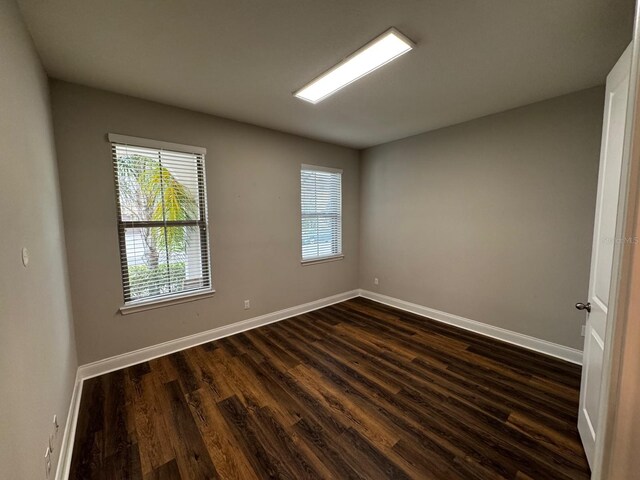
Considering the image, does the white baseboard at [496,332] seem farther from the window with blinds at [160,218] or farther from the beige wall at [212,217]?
the window with blinds at [160,218]

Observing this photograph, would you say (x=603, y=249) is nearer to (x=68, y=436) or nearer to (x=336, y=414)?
(x=336, y=414)

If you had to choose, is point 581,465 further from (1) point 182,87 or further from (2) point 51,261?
(1) point 182,87

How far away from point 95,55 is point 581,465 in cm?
404

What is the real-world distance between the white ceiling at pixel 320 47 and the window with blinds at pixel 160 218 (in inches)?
21.7

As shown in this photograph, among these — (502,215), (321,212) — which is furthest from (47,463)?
(502,215)

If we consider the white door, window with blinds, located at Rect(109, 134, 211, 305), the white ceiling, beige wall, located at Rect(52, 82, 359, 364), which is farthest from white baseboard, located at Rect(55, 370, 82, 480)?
the white door

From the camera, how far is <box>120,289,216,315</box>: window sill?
2.48 meters

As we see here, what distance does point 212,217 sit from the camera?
9.63ft

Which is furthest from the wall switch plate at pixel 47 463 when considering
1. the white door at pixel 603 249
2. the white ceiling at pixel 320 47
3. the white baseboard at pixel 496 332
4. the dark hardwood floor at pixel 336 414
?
the white baseboard at pixel 496 332

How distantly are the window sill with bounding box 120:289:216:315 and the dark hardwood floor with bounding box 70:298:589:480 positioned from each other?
546 mm

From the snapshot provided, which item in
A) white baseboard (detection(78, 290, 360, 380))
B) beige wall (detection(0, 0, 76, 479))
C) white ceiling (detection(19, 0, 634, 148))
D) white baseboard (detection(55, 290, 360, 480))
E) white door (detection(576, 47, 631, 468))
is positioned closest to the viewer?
beige wall (detection(0, 0, 76, 479))

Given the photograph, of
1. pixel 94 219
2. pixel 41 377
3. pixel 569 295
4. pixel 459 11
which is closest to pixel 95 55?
pixel 94 219

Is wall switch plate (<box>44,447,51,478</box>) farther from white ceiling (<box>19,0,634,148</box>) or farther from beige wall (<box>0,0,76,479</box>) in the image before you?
white ceiling (<box>19,0,634,148</box>)

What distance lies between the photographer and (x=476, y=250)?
3115mm
